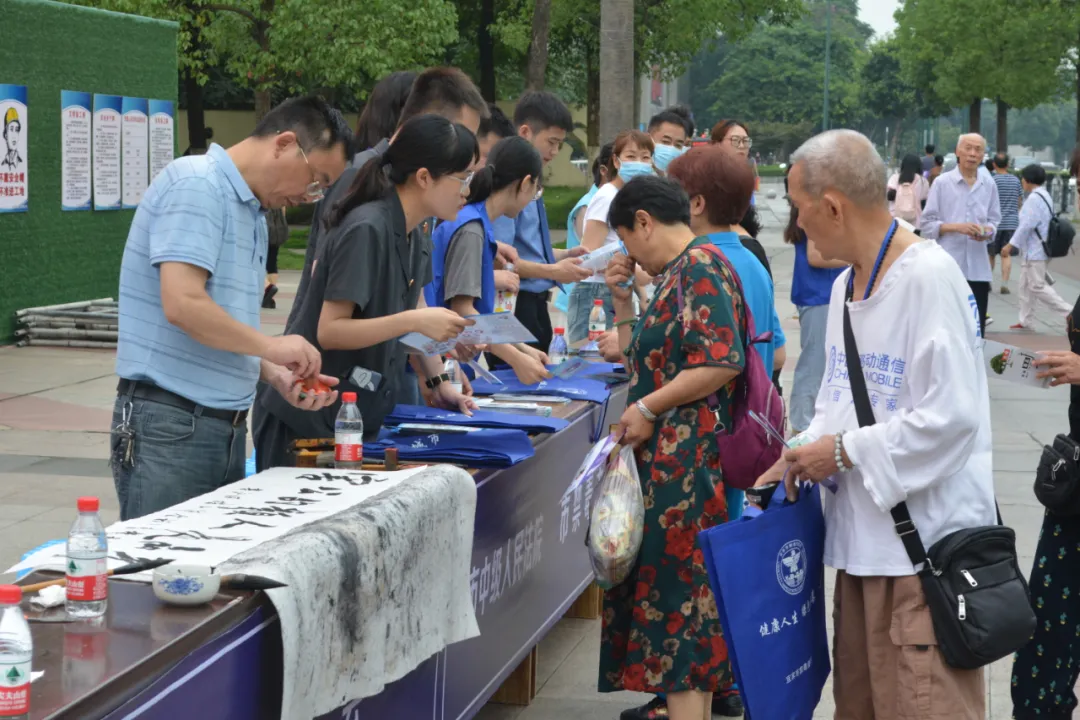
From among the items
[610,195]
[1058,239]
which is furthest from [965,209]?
[610,195]

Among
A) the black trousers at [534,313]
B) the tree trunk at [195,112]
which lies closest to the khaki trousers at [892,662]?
the black trousers at [534,313]

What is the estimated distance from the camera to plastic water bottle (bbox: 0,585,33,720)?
2.11 m

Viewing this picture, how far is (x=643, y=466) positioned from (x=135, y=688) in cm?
230

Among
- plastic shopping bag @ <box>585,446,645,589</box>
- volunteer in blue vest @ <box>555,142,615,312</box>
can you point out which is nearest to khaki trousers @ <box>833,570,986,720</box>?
plastic shopping bag @ <box>585,446,645,589</box>

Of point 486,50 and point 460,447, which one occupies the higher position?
point 486,50

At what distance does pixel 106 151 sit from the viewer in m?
15.9

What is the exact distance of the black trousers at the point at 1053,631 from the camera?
4.35 m

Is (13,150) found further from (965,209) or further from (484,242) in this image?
(484,242)

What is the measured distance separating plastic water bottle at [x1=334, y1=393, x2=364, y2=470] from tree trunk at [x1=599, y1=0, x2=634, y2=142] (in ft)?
37.1

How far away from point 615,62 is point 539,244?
8524 mm

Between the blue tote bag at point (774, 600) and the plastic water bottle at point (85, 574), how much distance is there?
4.70 feet

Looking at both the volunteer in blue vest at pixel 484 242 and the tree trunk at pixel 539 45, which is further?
the tree trunk at pixel 539 45

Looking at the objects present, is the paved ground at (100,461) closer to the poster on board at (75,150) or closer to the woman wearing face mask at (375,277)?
the woman wearing face mask at (375,277)

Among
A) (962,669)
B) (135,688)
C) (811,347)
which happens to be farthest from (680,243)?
(811,347)
